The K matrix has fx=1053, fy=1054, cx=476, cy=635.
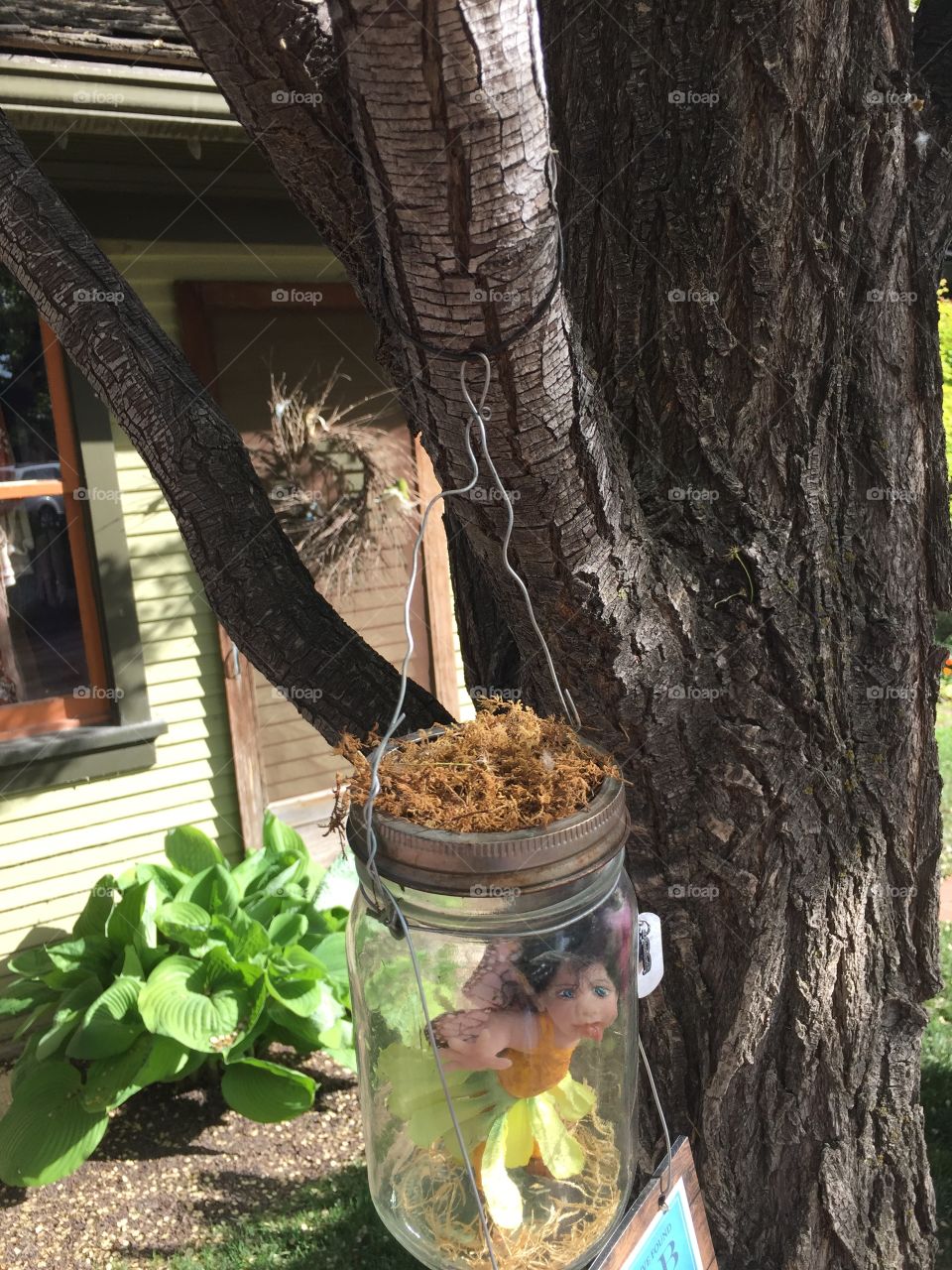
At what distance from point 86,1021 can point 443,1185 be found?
9.89ft

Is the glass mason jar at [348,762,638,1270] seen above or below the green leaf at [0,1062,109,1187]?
above

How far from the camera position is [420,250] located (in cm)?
116

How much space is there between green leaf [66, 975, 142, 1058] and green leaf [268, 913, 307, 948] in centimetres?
56

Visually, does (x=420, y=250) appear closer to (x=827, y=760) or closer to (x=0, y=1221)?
(x=827, y=760)

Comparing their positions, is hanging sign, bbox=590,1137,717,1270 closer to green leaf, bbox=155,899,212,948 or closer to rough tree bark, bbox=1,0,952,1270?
rough tree bark, bbox=1,0,952,1270

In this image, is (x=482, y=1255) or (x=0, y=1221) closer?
(x=482, y=1255)

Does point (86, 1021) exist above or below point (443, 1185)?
below

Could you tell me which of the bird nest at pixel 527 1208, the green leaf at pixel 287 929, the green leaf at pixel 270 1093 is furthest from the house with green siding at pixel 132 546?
the bird nest at pixel 527 1208

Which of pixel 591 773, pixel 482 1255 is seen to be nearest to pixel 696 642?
pixel 591 773

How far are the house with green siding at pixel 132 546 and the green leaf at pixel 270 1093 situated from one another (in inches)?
55.1

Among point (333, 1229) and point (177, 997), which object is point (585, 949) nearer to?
point (333, 1229)

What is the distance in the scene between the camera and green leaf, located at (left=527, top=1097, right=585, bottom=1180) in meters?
1.18

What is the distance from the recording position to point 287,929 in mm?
4254

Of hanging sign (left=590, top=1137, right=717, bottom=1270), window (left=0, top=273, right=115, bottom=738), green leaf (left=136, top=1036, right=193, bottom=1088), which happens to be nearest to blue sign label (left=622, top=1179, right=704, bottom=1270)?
hanging sign (left=590, top=1137, right=717, bottom=1270)
